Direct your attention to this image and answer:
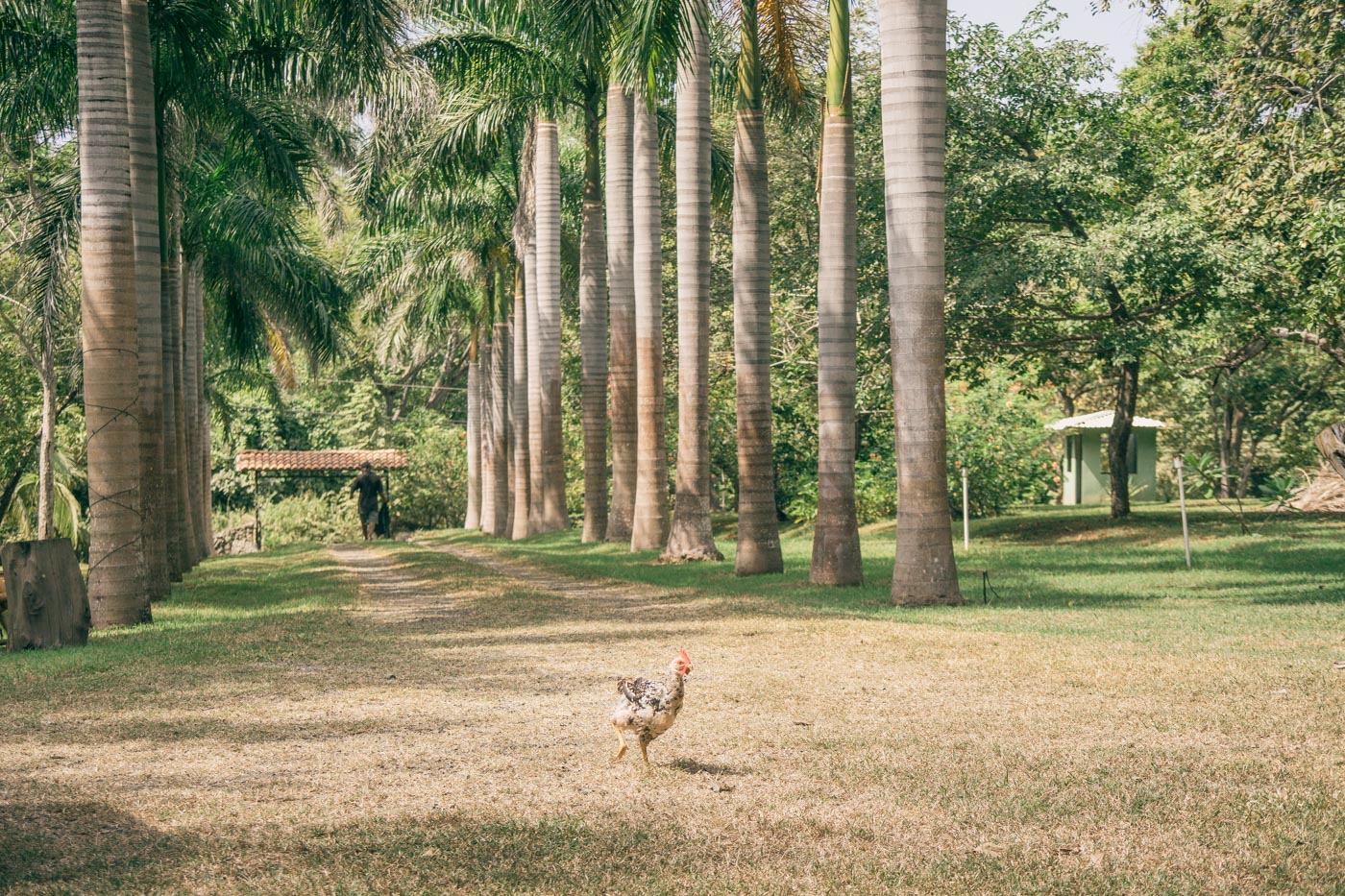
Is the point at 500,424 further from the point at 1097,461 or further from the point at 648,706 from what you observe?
the point at 648,706

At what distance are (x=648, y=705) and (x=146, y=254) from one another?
11.8 m

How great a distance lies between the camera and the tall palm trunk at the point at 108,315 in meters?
14.1

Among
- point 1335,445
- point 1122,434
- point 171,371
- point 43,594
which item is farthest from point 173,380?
point 1122,434

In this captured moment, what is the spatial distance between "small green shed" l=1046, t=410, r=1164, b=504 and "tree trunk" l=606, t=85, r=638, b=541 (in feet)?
58.6

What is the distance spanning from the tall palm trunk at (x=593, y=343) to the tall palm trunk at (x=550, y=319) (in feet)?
2.48

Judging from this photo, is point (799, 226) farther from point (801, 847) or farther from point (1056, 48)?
point (801, 847)

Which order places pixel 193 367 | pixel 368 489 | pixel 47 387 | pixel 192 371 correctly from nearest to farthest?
pixel 47 387, pixel 192 371, pixel 193 367, pixel 368 489

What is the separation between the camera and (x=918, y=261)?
1476 centimetres

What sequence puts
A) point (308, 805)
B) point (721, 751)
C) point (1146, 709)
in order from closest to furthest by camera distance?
1. point (308, 805)
2. point (721, 751)
3. point (1146, 709)

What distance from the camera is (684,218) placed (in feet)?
71.3

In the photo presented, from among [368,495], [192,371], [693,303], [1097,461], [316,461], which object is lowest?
[368,495]

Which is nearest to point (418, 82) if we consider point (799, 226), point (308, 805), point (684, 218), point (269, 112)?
point (269, 112)

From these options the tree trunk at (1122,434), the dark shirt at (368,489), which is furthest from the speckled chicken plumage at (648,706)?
the dark shirt at (368,489)

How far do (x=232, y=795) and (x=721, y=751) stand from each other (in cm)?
258
